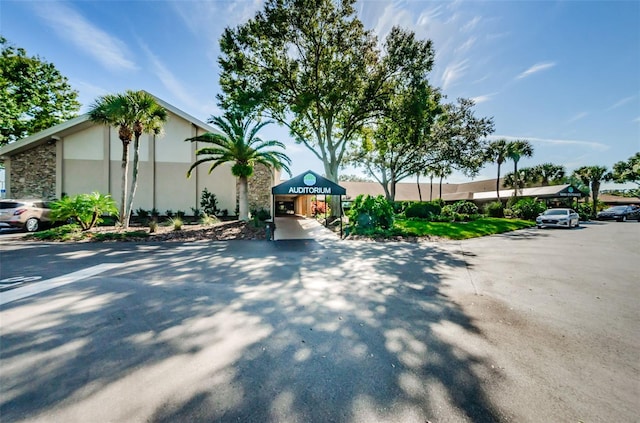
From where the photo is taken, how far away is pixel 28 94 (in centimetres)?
2161

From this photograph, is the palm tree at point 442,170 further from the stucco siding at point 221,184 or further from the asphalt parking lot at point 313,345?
the asphalt parking lot at point 313,345

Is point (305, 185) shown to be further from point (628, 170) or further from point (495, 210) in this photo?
point (628, 170)

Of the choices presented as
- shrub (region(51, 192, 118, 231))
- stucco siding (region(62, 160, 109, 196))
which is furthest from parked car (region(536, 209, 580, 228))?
stucco siding (region(62, 160, 109, 196))

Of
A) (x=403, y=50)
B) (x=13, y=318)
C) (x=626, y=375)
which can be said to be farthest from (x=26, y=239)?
(x=403, y=50)

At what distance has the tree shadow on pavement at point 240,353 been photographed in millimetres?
2115

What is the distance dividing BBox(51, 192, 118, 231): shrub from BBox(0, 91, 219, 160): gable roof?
6.67 meters

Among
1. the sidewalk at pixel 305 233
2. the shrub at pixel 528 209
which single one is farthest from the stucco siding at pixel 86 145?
the shrub at pixel 528 209

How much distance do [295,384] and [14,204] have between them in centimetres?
1736

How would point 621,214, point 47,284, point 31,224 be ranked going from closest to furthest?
point 47,284 → point 31,224 → point 621,214

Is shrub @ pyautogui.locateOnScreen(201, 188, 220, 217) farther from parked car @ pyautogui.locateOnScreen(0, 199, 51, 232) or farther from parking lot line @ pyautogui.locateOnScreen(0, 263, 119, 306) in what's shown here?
parking lot line @ pyautogui.locateOnScreen(0, 263, 119, 306)

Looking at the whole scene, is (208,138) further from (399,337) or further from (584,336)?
(584,336)

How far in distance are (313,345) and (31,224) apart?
16.9m

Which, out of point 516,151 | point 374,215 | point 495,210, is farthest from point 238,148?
point 516,151

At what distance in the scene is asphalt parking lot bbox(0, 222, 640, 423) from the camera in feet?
7.04
